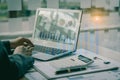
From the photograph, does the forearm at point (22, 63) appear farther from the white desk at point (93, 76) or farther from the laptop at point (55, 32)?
the laptop at point (55, 32)

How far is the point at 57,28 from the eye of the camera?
153 centimetres

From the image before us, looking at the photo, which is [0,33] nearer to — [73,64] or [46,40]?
[46,40]

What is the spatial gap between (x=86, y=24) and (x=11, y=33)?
63 cm

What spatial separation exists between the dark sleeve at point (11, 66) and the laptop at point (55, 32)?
217 millimetres

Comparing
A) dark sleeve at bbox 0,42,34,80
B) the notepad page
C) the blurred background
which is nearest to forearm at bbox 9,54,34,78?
dark sleeve at bbox 0,42,34,80

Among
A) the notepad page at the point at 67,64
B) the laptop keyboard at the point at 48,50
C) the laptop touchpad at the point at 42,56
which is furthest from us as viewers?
the laptop keyboard at the point at 48,50

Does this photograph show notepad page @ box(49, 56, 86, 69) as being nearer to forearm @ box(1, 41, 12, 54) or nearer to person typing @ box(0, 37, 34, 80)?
person typing @ box(0, 37, 34, 80)

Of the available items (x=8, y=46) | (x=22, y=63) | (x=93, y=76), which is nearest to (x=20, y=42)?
(x=8, y=46)

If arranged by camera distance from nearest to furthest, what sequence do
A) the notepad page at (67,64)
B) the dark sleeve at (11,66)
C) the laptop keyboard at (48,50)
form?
the dark sleeve at (11,66) → the notepad page at (67,64) → the laptop keyboard at (48,50)

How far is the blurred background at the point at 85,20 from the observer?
1.68 meters

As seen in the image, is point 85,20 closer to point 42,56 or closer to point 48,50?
point 48,50

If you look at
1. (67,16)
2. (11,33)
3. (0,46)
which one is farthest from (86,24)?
(0,46)

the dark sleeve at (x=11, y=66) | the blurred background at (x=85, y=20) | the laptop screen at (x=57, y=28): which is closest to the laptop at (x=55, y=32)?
the laptop screen at (x=57, y=28)

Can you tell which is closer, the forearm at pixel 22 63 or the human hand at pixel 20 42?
the forearm at pixel 22 63
